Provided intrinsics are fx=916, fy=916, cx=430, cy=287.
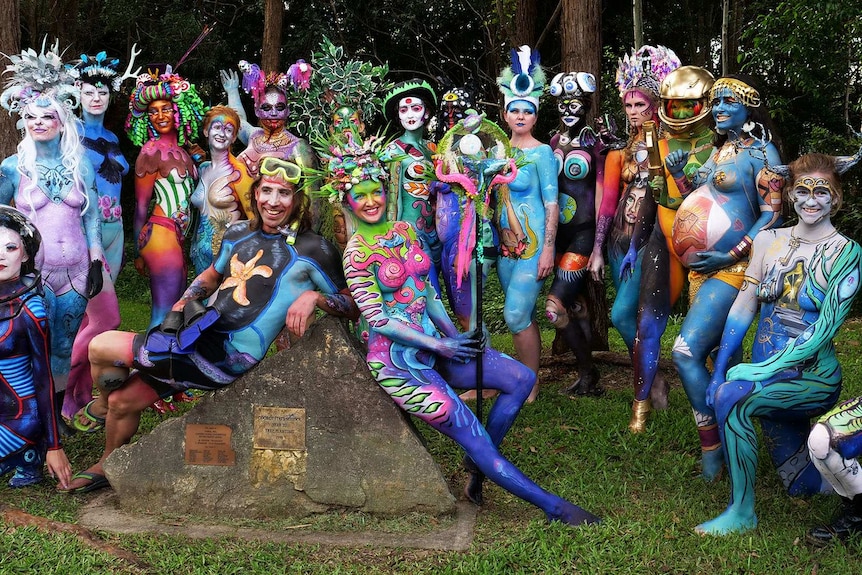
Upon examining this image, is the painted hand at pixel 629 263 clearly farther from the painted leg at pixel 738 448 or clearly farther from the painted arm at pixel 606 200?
the painted leg at pixel 738 448

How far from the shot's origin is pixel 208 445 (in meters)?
4.52

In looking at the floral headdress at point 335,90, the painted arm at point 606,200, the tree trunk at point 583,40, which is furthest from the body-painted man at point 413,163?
the tree trunk at point 583,40

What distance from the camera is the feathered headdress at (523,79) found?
18.9 ft

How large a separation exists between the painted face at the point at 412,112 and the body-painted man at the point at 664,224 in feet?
5.17

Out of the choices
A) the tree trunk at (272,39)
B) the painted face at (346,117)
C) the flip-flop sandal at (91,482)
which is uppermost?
the tree trunk at (272,39)

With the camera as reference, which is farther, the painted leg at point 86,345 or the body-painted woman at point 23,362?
the painted leg at point 86,345

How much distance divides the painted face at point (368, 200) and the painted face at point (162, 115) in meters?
2.34

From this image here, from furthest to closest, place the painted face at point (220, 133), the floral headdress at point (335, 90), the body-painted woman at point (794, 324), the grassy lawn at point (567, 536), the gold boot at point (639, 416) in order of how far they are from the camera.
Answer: the painted face at point (220, 133) < the floral headdress at point (335, 90) < the gold boot at point (639, 416) < the body-painted woman at point (794, 324) < the grassy lawn at point (567, 536)

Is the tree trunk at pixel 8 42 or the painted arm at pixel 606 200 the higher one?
the tree trunk at pixel 8 42

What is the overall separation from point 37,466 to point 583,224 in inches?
143

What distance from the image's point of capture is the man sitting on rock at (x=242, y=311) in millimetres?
4465

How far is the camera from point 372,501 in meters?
4.46

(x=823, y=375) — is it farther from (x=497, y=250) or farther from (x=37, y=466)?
(x=37, y=466)

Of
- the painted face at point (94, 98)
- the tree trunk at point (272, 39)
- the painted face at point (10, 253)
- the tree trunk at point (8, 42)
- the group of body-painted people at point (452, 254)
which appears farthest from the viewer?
the tree trunk at point (272, 39)
